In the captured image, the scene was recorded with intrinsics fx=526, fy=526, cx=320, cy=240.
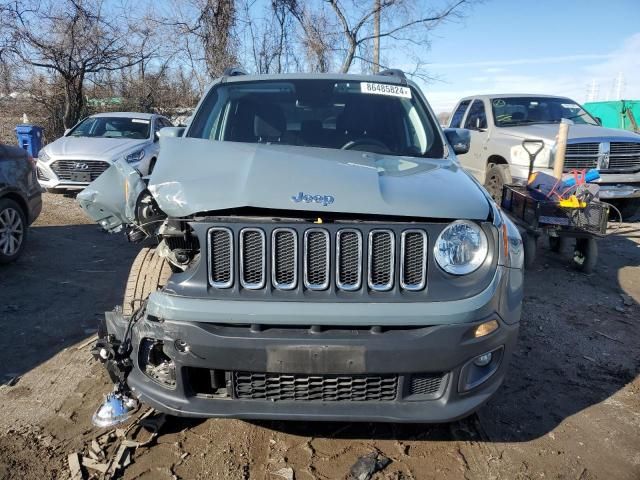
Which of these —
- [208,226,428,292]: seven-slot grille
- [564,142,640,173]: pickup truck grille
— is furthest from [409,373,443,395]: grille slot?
[564,142,640,173]: pickup truck grille

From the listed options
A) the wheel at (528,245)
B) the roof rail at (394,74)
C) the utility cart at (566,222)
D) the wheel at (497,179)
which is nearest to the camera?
the roof rail at (394,74)

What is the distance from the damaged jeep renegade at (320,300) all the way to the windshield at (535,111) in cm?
736

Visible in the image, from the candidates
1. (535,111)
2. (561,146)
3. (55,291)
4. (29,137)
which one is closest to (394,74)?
(561,146)

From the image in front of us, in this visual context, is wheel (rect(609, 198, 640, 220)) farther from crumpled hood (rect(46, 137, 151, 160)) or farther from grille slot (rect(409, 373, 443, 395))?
crumpled hood (rect(46, 137, 151, 160))

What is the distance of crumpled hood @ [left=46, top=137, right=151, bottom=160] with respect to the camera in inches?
385

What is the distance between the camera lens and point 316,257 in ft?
7.75

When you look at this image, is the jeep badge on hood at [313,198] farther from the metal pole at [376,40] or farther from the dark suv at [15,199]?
the metal pole at [376,40]

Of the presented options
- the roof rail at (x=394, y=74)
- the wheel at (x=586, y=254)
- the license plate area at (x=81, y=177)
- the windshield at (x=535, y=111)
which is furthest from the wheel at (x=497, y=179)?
the license plate area at (x=81, y=177)

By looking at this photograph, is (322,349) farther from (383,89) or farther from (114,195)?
(383,89)

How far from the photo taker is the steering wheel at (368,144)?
3.58 meters

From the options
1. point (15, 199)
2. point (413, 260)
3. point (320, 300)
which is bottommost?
point (15, 199)

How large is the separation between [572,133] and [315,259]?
7311 millimetres

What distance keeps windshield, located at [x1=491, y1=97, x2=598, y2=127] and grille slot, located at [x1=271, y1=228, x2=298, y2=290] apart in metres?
7.83

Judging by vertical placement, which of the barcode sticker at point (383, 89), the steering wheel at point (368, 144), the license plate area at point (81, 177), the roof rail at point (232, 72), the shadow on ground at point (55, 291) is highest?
the roof rail at point (232, 72)
